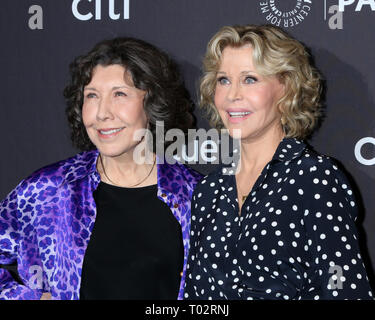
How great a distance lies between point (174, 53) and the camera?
2.31 meters

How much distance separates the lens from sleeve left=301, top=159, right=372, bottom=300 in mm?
1627

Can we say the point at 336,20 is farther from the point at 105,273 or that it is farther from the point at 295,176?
the point at 105,273

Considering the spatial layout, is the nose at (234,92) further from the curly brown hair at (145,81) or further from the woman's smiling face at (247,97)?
the curly brown hair at (145,81)

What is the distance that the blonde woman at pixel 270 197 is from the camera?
65.8 inches

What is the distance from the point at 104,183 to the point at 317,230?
865 mm

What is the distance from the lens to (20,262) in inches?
87.6

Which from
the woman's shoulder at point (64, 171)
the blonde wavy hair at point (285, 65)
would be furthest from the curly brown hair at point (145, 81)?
the blonde wavy hair at point (285, 65)

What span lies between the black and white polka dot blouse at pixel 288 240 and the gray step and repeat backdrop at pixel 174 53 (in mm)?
359

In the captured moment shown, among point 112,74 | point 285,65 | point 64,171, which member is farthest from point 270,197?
point 64,171

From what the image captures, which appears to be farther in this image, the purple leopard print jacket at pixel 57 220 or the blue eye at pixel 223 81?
the purple leopard print jacket at pixel 57 220

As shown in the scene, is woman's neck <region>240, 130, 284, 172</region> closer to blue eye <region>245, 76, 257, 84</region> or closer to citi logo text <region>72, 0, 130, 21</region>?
blue eye <region>245, 76, 257, 84</region>

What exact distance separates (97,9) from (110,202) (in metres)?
0.80

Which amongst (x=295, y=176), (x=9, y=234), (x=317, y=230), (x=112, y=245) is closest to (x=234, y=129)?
(x=295, y=176)
